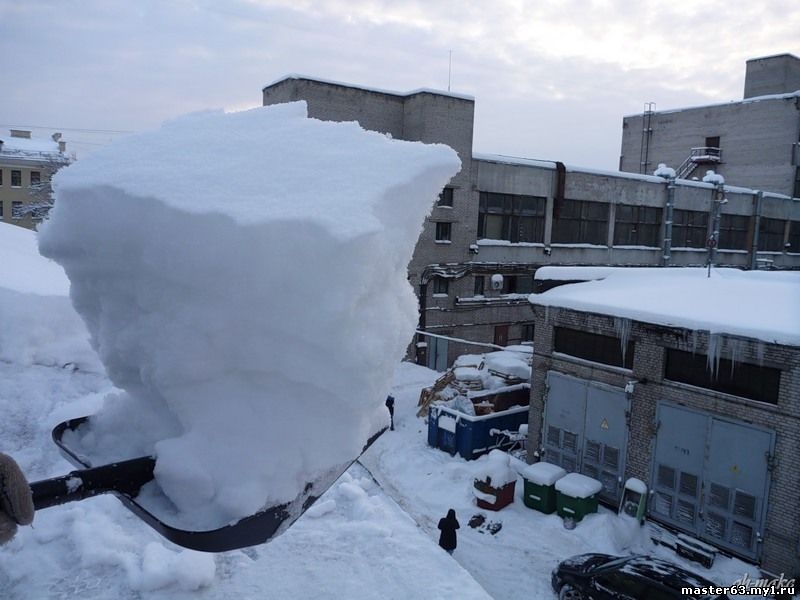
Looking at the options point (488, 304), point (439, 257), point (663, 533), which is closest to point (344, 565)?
point (663, 533)

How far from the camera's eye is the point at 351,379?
2379mm

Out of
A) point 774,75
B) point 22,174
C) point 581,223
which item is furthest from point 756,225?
point 22,174

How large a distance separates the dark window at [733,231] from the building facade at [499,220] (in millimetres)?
1212

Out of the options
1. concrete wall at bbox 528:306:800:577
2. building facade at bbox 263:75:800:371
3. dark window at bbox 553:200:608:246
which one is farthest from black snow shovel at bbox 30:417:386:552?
dark window at bbox 553:200:608:246

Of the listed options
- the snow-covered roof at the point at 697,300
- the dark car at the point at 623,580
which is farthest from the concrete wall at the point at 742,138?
the dark car at the point at 623,580

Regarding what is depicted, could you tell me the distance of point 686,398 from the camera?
11516 mm

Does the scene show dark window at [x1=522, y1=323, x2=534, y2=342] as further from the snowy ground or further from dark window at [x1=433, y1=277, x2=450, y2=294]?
the snowy ground

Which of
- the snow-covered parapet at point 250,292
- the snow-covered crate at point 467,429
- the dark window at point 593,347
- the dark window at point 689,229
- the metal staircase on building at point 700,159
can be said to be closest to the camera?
the snow-covered parapet at point 250,292

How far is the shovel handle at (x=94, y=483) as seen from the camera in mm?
2174

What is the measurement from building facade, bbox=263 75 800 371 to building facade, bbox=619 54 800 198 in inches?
235

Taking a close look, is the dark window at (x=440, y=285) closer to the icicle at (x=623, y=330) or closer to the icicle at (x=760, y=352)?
the icicle at (x=623, y=330)

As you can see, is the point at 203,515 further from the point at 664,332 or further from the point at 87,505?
the point at 664,332

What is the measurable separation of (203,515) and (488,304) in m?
24.8

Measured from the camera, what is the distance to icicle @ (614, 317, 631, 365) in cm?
1247
